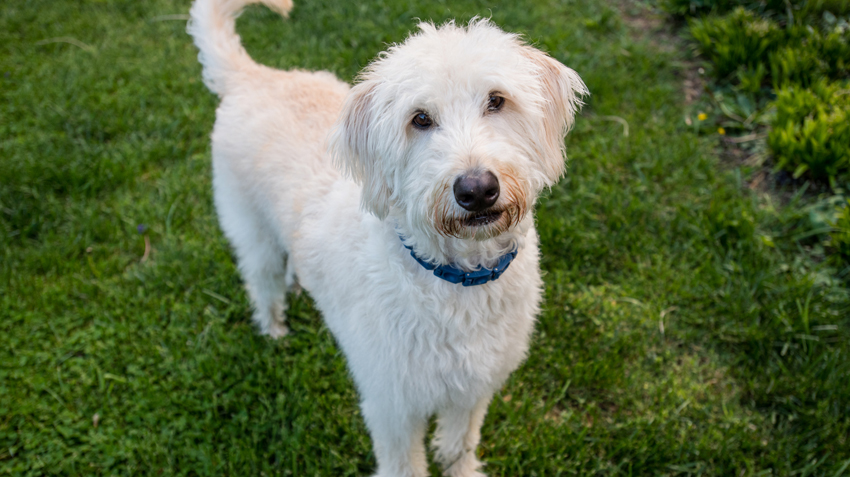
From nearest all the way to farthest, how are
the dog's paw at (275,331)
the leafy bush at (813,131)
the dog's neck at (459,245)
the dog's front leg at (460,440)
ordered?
the dog's neck at (459,245) < the dog's front leg at (460,440) < the dog's paw at (275,331) < the leafy bush at (813,131)

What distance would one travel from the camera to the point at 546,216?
4.11 metres

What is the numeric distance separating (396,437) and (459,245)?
1093mm

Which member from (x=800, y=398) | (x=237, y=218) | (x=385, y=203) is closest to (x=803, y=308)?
(x=800, y=398)

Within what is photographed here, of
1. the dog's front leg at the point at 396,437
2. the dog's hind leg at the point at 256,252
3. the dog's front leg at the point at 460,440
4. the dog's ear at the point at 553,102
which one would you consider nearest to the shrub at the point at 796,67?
the dog's ear at the point at 553,102

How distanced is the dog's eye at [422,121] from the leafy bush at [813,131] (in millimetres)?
3408

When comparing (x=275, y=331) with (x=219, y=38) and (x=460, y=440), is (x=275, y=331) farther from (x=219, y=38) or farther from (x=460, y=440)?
(x=219, y=38)

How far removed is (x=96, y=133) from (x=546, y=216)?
428 cm

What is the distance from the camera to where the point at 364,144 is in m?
2.09

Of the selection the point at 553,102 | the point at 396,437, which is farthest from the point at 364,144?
the point at 396,437

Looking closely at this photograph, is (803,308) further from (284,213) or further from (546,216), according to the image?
(284,213)

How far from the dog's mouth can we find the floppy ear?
0.40 meters

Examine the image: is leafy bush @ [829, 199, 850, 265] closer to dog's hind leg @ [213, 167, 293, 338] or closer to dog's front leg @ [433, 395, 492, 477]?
dog's front leg @ [433, 395, 492, 477]

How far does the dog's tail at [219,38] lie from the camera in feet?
10.4

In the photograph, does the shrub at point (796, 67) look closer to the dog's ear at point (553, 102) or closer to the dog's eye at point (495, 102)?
the dog's ear at point (553, 102)
